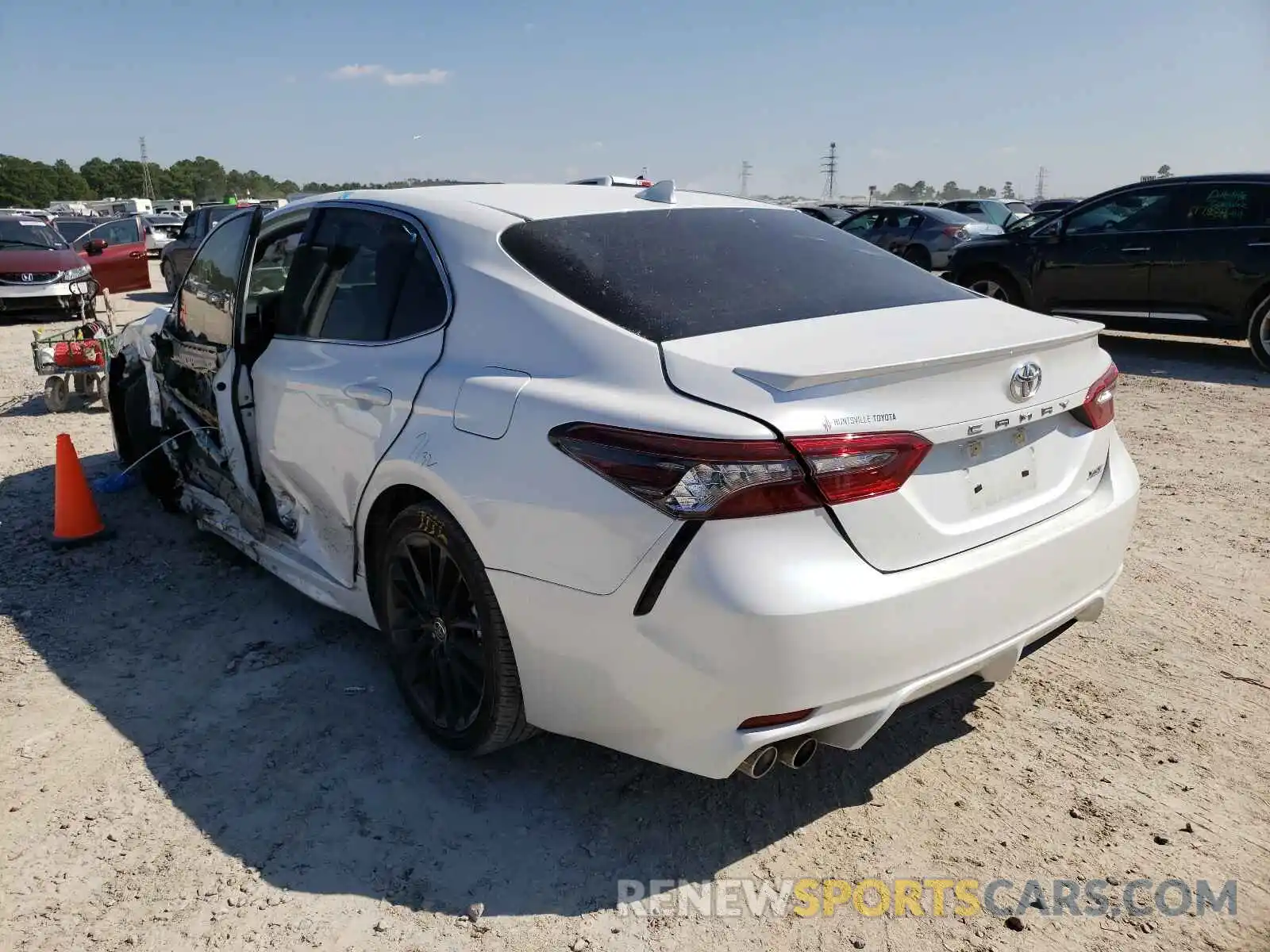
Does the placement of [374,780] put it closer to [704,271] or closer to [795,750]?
[795,750]

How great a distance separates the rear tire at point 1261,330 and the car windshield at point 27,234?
16291mm

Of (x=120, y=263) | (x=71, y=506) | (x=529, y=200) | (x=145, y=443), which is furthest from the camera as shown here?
(x=120, y=263)

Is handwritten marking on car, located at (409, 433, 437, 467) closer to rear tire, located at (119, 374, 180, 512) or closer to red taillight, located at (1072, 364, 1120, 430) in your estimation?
red taillight, located at (1072, 364, 1120, 430)

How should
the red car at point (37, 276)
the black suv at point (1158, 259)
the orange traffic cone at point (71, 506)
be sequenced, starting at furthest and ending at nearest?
the red car at point (37, 276)
the black suv at point (1158, 259)
the orange traffic cone at point (71, 506)

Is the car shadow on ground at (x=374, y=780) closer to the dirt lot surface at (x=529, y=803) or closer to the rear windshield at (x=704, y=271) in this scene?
the dirt lot surface at (x=529, y=803)

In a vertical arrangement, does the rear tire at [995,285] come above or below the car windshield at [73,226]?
below

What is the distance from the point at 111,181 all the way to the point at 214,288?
361 feet

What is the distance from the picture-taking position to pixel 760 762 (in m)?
2.36

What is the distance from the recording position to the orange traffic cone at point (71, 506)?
4.93 metres

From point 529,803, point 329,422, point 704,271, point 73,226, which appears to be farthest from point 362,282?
point 73,226

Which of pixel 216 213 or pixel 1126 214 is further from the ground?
pixel 216 213

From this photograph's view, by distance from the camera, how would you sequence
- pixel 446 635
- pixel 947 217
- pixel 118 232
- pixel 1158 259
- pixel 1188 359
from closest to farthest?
pixel 446 635 → pixel 1158 259 → pixel 1188 359 → pixel 947 217 → pixel 118 232

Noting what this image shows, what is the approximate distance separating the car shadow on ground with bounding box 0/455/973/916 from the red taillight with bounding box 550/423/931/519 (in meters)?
1.09

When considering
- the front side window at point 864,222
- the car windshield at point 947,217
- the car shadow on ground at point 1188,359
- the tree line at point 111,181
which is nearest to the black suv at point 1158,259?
the car shadow on ground at point 1188,359
